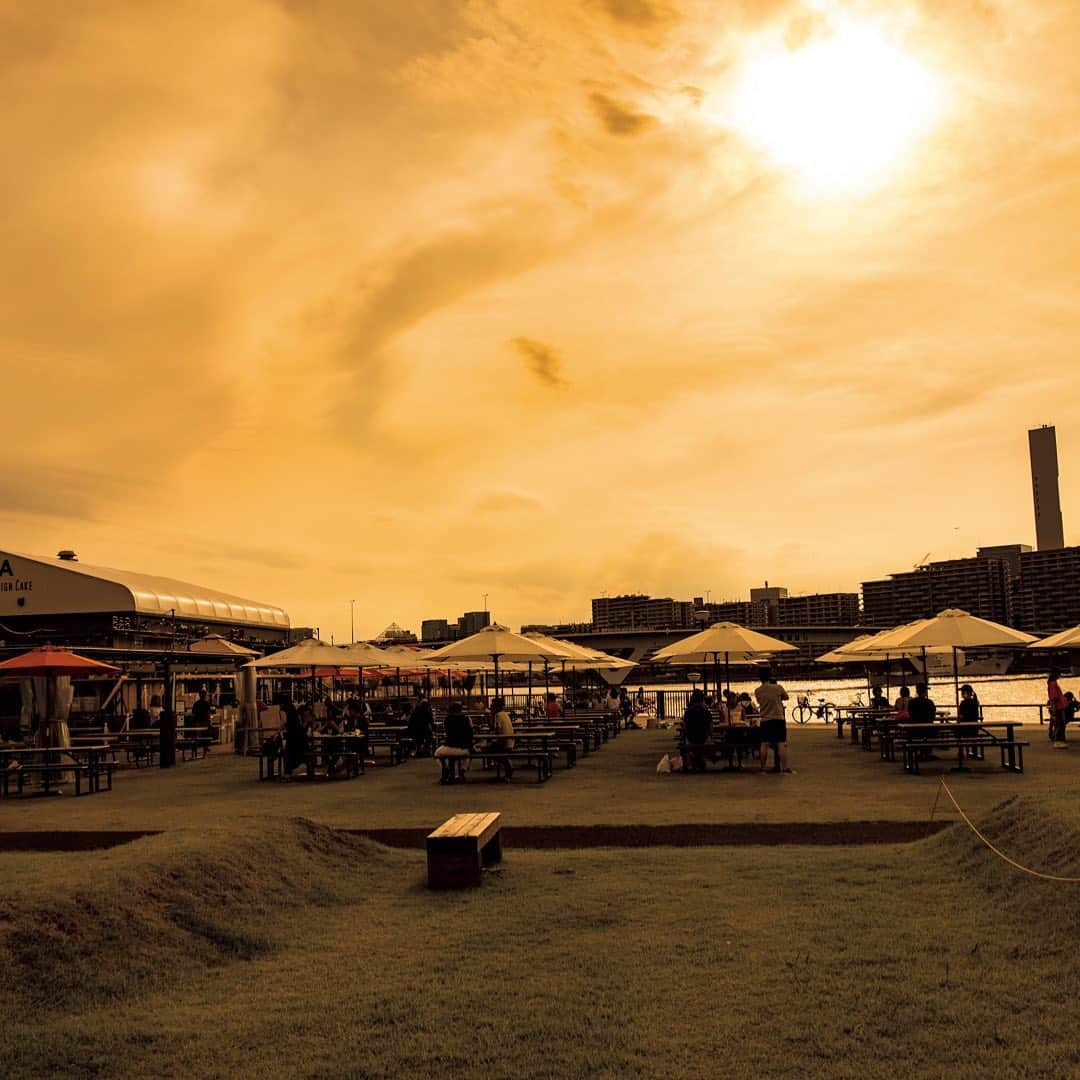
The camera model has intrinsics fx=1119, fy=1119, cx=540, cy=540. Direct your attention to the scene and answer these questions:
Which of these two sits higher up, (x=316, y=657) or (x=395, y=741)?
(x=316, y=657)

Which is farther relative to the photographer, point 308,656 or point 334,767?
point 308,656

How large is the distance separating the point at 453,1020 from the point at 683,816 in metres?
8.53

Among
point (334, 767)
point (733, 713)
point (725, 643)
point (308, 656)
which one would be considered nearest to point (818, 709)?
point (725, 643)

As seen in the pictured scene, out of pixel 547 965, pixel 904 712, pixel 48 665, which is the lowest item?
pixel 547 965

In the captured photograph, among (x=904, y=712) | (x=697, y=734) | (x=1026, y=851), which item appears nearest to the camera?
(x=1026, y=851)

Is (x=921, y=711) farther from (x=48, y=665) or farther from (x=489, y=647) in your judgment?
(x=48, y=665)

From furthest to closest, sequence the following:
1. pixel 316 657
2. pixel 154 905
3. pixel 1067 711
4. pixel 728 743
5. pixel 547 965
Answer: pixel 1067 711 → pixel 316 657 → pixel 728 743 → pixel 154 905 → pixel 547 965

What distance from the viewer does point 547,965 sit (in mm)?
7398

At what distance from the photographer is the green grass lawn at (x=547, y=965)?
581 cm

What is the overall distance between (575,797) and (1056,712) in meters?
13.4

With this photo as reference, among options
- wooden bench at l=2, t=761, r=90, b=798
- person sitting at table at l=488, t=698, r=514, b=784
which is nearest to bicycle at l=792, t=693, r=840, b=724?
person sitting at table at l=488, t=698, r=514, b=784

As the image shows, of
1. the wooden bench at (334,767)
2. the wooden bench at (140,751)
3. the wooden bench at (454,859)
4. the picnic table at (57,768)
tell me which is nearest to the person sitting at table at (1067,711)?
the wooden bench at (334,767)

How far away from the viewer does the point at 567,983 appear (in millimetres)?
6957

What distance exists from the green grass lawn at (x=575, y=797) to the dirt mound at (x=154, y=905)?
2334 millimetres
